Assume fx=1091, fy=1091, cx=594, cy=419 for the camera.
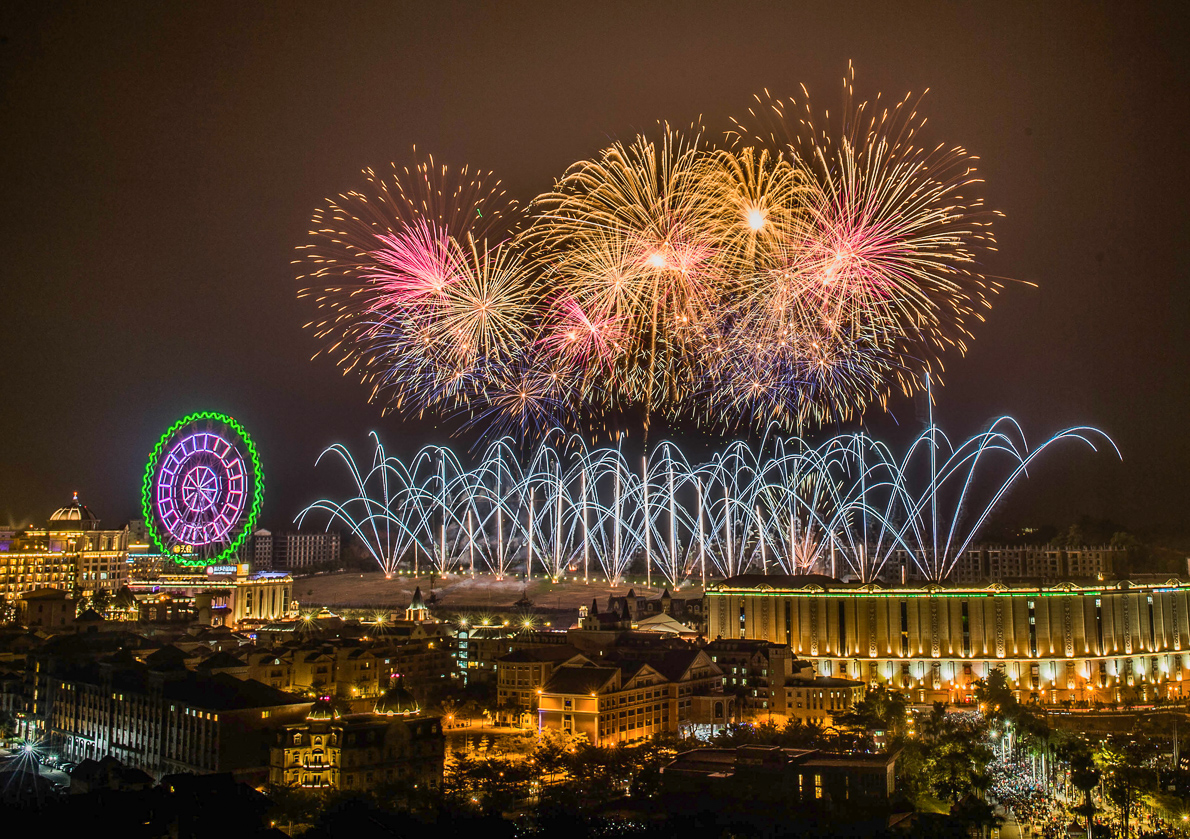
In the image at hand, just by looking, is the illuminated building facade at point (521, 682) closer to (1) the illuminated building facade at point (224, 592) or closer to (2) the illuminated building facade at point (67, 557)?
(1) the illuminated building facade at point (224, 592)

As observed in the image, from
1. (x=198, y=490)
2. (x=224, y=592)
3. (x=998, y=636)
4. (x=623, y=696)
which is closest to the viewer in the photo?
(x=623, y=696)

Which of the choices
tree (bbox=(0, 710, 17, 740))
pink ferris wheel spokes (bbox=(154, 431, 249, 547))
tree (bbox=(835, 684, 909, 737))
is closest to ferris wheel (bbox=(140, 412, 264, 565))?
pink ferris wheel spokes (bbox=(154, 431, 249, 547))

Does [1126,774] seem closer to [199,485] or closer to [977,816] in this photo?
[977,816]

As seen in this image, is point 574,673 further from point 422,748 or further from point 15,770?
point 15,770

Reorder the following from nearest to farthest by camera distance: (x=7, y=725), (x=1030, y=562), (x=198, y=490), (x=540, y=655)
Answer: (x=7, y=725)
(x=540, y=655)
(x=198, y=490)
(x=1030, y=562)

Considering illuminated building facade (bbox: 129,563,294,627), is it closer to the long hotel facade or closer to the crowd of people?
the long hotel facade

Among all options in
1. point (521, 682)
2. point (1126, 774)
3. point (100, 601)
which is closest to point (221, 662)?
point (521, 682)
